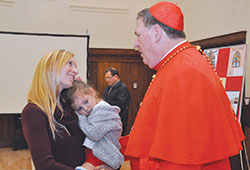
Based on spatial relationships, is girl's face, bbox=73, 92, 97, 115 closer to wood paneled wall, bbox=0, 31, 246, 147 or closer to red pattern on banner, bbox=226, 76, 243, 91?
red pattern on banner, bbox=226, 76, 243, 91

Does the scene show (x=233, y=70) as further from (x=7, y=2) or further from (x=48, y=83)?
(x=7, y=2)

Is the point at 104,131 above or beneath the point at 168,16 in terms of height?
beneath

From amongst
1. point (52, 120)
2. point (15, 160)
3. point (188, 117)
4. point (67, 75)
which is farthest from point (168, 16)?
point (15, 160)

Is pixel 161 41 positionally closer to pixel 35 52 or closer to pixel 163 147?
pixel 163 147

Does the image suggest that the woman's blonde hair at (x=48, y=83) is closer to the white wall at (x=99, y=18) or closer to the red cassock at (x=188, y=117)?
the red cassock at (x=188, y=117)

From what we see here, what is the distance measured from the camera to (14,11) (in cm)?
591

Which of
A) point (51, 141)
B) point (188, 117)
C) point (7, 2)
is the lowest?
point (51, 141)

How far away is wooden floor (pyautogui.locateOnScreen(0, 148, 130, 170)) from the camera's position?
178 inches

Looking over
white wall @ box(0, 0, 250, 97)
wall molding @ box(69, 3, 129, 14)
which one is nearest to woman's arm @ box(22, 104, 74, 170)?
white wall @ box(0, 0, 250, 97)

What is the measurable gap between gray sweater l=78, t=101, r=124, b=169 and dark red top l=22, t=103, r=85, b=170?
79mm

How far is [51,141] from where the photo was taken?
1.43 metres

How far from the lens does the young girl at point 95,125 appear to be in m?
1.54

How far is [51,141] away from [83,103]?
0.32 meters

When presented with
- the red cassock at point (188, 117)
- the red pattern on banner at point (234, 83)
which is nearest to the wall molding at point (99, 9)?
the red pattern on banner at point (234, 83)
